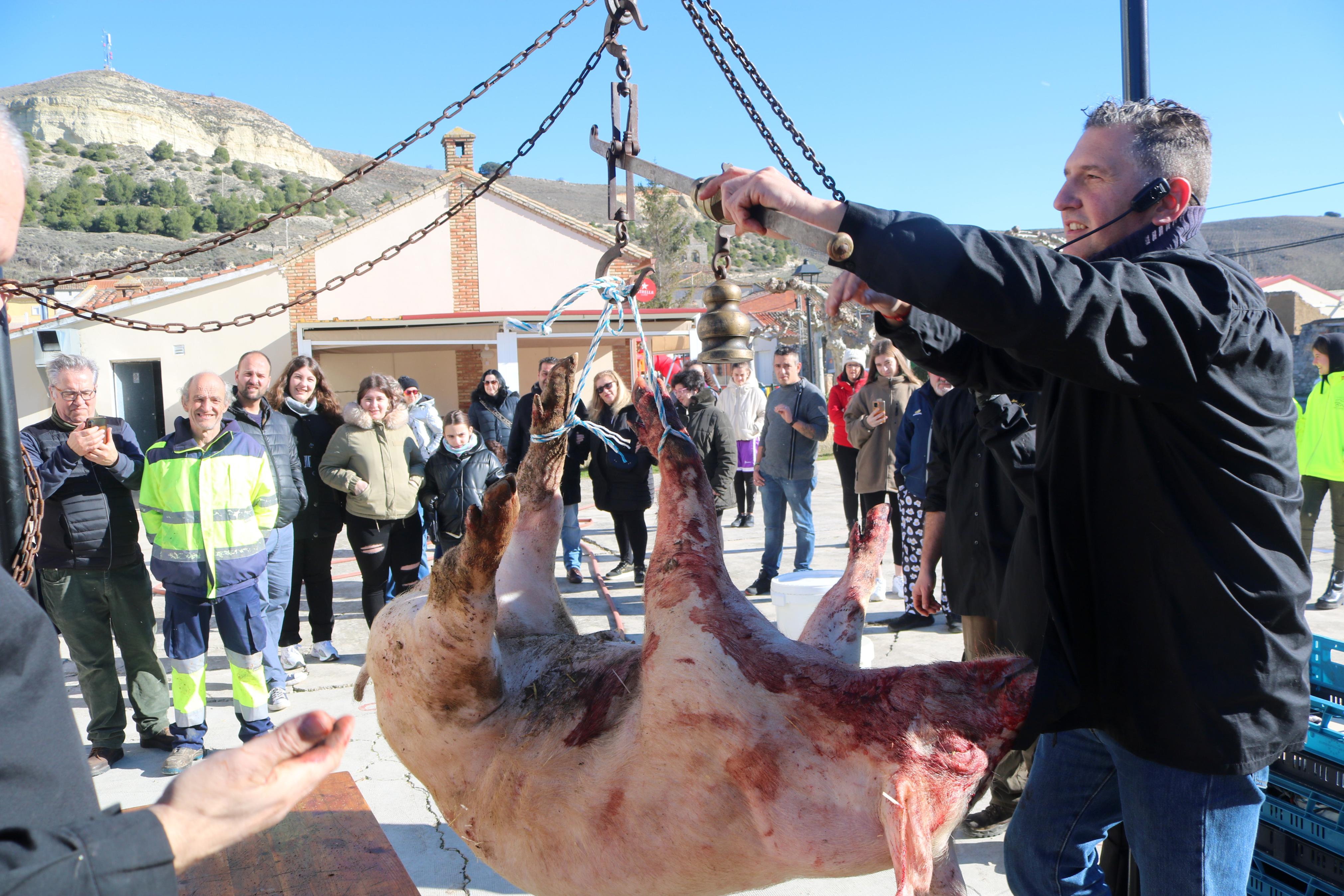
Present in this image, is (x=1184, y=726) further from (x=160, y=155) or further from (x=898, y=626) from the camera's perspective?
(x=160, y=155)

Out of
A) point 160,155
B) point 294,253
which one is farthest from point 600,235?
point 160,155

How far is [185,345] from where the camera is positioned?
19.8 meters

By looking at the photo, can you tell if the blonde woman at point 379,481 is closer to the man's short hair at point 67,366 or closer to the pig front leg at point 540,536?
the man's short hair at point 67,366

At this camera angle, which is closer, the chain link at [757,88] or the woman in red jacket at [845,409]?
the chain link at [757,88]

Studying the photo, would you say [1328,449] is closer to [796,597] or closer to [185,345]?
[796,597]

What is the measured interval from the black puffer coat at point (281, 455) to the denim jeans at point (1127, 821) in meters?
4.18

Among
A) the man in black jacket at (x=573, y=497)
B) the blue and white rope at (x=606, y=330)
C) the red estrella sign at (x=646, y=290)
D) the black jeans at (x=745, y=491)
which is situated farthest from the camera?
the black jeans at (x=745, y=491)

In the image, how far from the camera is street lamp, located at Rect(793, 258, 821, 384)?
42.0 ft

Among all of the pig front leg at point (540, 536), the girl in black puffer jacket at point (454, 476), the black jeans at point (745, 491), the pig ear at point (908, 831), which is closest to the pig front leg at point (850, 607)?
the pig ear at point (908, 831)

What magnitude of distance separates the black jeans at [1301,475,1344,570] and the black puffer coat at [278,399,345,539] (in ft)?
22.3

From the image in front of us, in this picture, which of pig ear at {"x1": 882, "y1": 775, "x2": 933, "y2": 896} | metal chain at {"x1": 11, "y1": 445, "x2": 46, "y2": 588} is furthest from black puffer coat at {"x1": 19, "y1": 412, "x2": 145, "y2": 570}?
pig ear at {"x1": 882, "y1": 775, "x2": 933, "y2": 896}

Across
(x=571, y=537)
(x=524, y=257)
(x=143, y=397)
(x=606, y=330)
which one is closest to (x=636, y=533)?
(x=571, y=537)

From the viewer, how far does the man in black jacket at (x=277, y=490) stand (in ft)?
15.9

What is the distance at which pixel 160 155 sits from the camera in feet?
289
